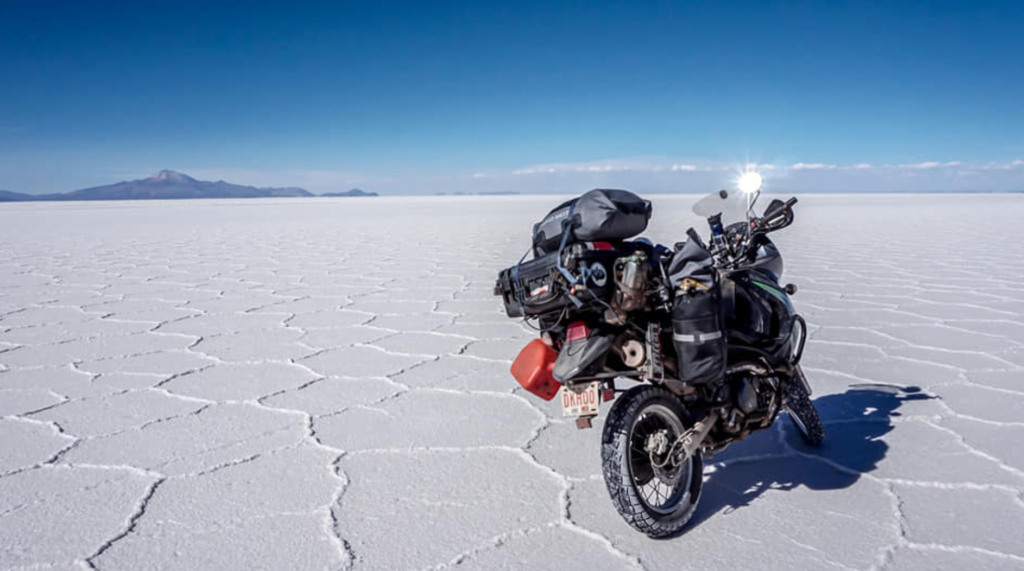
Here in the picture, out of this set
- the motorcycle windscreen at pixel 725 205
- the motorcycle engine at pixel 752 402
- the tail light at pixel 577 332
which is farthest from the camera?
the motorcycle windscreen at pixel 725 205

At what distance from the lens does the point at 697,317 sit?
1644 mm

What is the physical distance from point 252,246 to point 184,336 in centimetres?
666

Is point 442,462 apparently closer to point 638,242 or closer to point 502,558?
point 502,558

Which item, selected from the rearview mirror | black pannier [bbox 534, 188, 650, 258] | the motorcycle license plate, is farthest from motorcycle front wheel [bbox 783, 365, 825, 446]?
black pannier [bbox 534, 188, 650, 258]

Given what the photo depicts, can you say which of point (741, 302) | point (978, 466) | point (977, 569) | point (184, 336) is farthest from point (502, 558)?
point (184, 336)

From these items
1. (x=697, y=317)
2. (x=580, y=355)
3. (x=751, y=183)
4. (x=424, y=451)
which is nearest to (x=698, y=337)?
(x=697, y=317)

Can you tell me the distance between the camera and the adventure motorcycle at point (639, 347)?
1637 millimetres

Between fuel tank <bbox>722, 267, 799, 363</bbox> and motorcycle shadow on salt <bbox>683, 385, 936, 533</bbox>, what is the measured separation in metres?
0.39

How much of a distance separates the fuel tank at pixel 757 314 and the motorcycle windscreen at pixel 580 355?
48cm

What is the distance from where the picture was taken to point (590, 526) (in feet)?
6.11

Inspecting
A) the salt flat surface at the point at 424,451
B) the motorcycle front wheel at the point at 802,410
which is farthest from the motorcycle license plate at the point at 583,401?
the motorcycle front wheel at the point at 802,410

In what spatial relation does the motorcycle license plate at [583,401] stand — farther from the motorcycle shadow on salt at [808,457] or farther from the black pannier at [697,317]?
the motorcycle shadow on salt at [808,457]

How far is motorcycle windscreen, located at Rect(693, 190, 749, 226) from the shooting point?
7.06ft

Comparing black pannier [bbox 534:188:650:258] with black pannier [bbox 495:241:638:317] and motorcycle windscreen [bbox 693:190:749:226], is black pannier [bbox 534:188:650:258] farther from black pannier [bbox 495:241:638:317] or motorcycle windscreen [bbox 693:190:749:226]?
motorcycle windscreen [bbox 693:190:749:226]
